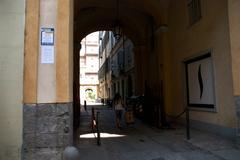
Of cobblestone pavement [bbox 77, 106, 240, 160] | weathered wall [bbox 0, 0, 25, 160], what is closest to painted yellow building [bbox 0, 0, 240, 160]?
weathered wall [bbox 0, 0, 25, 160]

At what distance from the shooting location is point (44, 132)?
4824mm

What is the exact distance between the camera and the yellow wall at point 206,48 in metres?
7.54

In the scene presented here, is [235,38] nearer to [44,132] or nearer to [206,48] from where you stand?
[206,48]

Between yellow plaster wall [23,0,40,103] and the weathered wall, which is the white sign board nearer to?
yellow plaster wall [23,0,40,103]

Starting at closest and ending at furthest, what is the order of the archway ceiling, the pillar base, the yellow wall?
1. the pillar base
2. the yellow wall
3. the archway ceiling

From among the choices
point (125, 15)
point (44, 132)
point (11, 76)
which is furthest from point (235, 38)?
point (125, 15)

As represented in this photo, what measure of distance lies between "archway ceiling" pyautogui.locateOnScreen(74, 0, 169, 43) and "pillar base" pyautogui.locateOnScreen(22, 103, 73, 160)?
27.8ft

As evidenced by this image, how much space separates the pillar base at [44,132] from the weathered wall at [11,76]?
17 centimetres

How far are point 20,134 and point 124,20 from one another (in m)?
12.1

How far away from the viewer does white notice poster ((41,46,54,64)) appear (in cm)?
503

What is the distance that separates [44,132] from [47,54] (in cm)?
158

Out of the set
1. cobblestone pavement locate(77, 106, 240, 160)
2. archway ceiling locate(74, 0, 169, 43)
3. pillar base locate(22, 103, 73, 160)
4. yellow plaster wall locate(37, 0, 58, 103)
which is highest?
archway ceiling locate(74, 0, 169, 43)

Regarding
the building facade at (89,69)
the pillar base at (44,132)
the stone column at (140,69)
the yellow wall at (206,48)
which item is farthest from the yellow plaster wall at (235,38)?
the building facade at (89,69)

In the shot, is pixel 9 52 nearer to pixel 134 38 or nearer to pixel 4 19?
pixel 4 19
